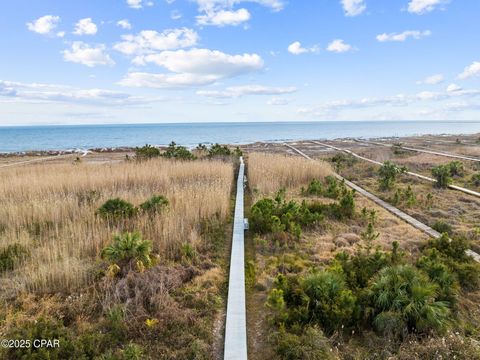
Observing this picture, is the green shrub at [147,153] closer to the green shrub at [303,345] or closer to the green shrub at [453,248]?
the green shrub at [453,248]

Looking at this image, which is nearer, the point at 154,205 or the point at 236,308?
the point at 236,308

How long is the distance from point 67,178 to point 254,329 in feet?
31.6

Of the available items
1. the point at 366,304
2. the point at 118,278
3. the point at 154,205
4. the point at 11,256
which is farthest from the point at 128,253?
the point at 366,304

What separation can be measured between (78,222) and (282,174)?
7510 millimetres

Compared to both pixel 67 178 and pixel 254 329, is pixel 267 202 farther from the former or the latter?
pixel 67 178

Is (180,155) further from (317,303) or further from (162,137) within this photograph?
(162,137)

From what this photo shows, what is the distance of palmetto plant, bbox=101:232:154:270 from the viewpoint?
4766mm

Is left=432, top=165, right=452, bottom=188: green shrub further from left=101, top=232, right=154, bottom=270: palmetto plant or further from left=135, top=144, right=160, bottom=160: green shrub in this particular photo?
left=135, top=144, right=160, bottom=160: green shrub

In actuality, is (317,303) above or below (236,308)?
above

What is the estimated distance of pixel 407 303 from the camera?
3.66 metres

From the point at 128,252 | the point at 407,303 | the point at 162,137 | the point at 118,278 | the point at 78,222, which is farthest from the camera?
the point at 162,137

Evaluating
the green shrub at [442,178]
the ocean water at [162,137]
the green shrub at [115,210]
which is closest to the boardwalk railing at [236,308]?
the green shrub at [115,210]

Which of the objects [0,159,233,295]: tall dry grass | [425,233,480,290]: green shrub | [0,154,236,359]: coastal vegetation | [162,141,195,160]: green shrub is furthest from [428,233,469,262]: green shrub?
[162,141,195,160]: green shrub

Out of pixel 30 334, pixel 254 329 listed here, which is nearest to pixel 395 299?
pixel 254 329
